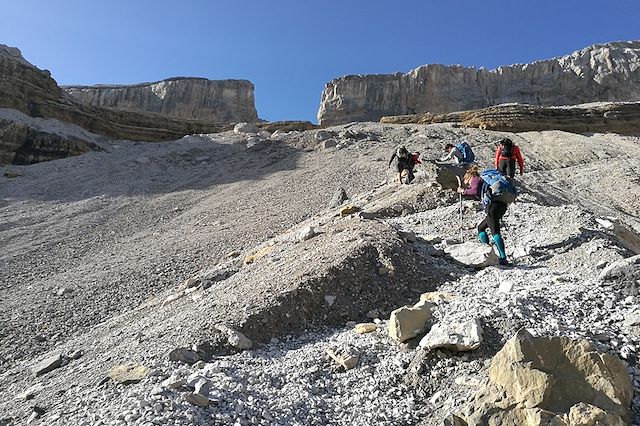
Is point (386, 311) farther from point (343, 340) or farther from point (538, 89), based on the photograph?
point (538, 89)

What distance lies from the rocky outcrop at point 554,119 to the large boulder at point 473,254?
1069 inches

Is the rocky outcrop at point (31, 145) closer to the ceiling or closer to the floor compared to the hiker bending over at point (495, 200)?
closer to the ceiling

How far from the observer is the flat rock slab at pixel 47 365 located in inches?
238

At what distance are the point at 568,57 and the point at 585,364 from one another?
58.5 meters

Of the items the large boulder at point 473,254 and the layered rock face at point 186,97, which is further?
the layered rock face at point 186,97

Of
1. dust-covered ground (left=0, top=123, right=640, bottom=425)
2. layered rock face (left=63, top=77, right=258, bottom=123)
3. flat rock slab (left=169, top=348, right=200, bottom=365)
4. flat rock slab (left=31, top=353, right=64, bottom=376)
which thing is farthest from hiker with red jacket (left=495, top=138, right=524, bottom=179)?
layered rock face (left=63, top=77, right=258, bottom=123)

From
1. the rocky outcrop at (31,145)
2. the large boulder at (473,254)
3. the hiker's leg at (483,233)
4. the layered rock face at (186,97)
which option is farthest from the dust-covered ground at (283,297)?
the layered rock face at (186,97)

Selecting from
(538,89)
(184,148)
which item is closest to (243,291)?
(184,148)

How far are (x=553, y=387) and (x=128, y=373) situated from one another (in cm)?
354

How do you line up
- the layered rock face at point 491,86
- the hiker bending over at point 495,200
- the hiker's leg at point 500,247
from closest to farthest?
the hiker's leg at point 500,247 < the hiker bending over at point 495,200 < the layered rock face at point 491,86

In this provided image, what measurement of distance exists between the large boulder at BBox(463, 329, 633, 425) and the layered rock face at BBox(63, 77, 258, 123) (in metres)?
59.3

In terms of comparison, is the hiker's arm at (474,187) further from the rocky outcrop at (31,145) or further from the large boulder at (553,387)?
the rocky outcrop at (31,145)

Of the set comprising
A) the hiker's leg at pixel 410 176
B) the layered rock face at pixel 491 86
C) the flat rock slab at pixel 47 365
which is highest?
the layered rock face at pixel 491 86

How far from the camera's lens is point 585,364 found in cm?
332
